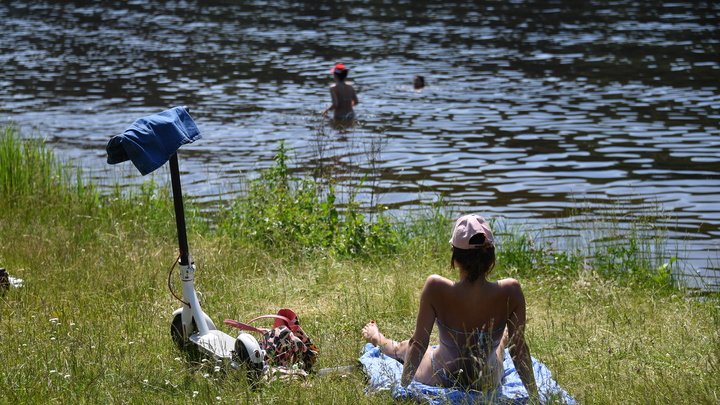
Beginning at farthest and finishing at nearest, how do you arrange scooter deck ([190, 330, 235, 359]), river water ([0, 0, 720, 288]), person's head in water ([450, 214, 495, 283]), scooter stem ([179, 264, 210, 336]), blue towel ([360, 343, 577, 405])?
1. river water ([0, 0, 720, 288])
2. scooter stem ([179, 264, 210, 336])
3. scooter deck ([190, 330, 235, 359])
4. person's head in water ([450, 214, 495, 283])
5. blue towel ([360, 343, 577, 405])

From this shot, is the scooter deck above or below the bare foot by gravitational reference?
above

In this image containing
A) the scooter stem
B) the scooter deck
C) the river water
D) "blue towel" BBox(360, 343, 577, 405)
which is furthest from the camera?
the river water

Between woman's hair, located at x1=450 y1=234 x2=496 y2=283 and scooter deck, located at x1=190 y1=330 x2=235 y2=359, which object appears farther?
scooter deck, located at x1=190 y1=330 x2=235 y2=359

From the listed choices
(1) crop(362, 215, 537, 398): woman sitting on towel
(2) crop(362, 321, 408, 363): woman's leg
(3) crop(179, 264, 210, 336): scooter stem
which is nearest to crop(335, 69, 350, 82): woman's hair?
(2) crop(362, 321, 408, 363): woman's leg

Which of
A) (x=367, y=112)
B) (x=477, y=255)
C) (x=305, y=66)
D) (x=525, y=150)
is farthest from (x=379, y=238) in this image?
(x=305, y=66)

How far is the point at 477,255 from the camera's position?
4445 mm

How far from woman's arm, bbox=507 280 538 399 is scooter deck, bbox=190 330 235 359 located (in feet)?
5.54

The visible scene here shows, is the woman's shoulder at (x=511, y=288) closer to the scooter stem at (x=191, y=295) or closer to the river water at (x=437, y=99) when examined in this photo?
the scooter stem at (x=191, y=295)

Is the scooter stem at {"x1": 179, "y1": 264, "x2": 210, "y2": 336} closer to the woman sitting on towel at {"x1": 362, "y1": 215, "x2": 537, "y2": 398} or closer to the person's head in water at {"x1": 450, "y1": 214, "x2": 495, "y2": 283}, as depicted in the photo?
the woman sitting on towel at {"x1": 362, "y1": 215, "x2": 537, "y2": 398}

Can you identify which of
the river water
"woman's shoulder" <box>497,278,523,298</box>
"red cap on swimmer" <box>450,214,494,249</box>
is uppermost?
"red cap on swimmer" <box>450,214,494,249</box>

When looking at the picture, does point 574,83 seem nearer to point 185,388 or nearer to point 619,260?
point 619,260

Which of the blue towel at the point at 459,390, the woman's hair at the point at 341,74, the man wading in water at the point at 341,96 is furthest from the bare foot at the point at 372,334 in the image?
the woman's hair at the point at 341,74

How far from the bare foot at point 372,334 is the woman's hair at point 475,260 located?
44.0 inches

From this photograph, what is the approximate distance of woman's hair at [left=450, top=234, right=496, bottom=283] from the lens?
4445 mm
